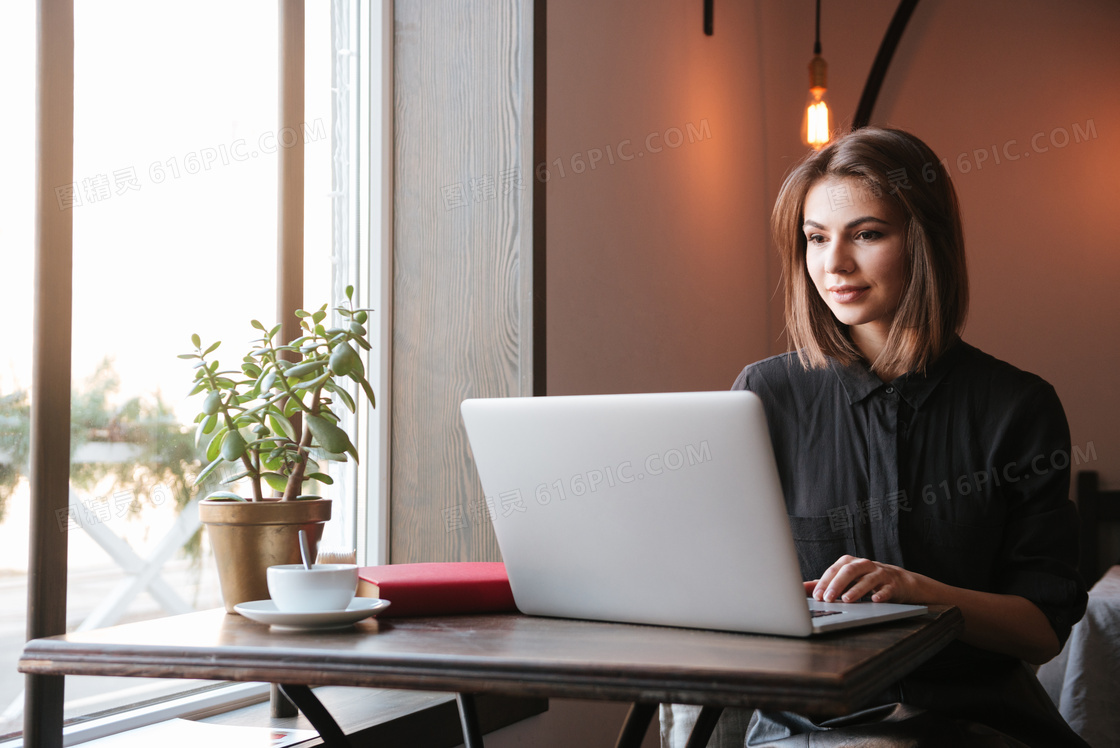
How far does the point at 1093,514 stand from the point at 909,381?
93.4 inches

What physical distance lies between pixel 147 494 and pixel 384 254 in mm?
740

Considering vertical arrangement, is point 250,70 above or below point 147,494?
above

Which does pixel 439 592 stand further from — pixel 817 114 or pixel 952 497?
pixel 817 114

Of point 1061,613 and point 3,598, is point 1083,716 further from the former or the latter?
point 3,598

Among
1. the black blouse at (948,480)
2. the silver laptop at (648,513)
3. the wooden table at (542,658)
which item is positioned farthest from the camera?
the black blouse at (948,480)

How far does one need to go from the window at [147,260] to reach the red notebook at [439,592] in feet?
1.99

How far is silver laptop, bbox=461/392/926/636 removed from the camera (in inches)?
30.8

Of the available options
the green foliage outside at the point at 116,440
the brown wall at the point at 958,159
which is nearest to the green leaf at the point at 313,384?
the green foliage outside at the point at 116,440

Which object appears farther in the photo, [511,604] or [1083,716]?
[1083,716]

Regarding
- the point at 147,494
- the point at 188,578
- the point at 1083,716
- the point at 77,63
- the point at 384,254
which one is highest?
the point at 77,63

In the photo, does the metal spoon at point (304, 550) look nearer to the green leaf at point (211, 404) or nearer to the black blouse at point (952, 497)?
the green leaf at point (211, 404)

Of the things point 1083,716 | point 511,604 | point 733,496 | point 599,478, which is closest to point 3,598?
point 511,604

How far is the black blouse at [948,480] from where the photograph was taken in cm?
122

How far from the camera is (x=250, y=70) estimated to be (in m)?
1.77
